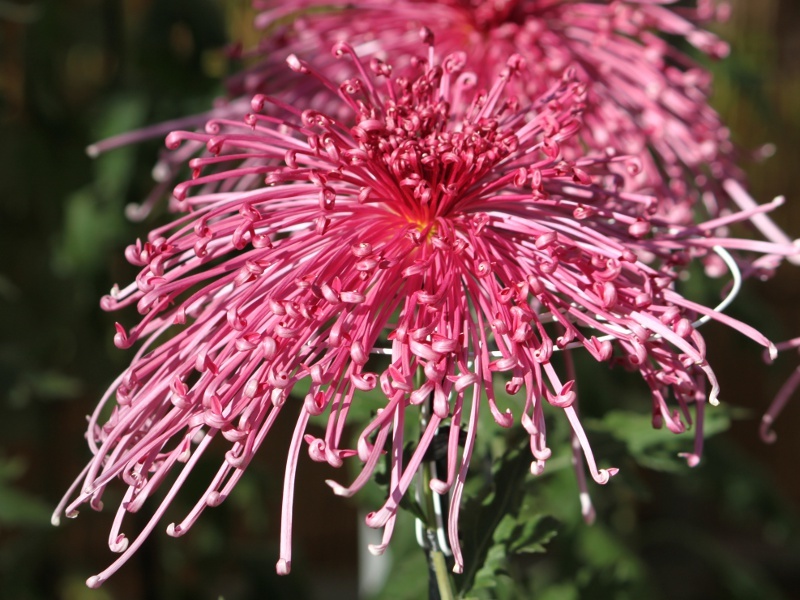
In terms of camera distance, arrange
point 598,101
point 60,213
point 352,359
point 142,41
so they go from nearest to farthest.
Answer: point 352,359, point 598,101, point 142,41, point 60,213

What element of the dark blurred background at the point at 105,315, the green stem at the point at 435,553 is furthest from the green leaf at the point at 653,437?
the green stem at the point at 435,553

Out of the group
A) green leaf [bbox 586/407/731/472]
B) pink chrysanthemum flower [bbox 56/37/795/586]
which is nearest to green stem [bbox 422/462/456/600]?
pink chrysanthemum flower [bbox 56/37/795/586]

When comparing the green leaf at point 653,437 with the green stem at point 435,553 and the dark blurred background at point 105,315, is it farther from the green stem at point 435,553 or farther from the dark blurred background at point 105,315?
the green stem at point 435,553

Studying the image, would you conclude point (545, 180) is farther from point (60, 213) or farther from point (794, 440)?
point (794, 440)

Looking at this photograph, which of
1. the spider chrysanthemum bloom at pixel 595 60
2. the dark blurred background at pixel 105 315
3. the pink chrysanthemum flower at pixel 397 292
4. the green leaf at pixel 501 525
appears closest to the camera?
the pink chrysanthemum flower at pixel 397 292

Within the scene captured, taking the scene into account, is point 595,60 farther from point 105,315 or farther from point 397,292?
point 105,315

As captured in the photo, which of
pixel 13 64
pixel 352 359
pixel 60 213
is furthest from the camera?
pixel 13 64

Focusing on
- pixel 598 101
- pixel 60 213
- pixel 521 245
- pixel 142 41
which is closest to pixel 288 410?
pixel 60 213
